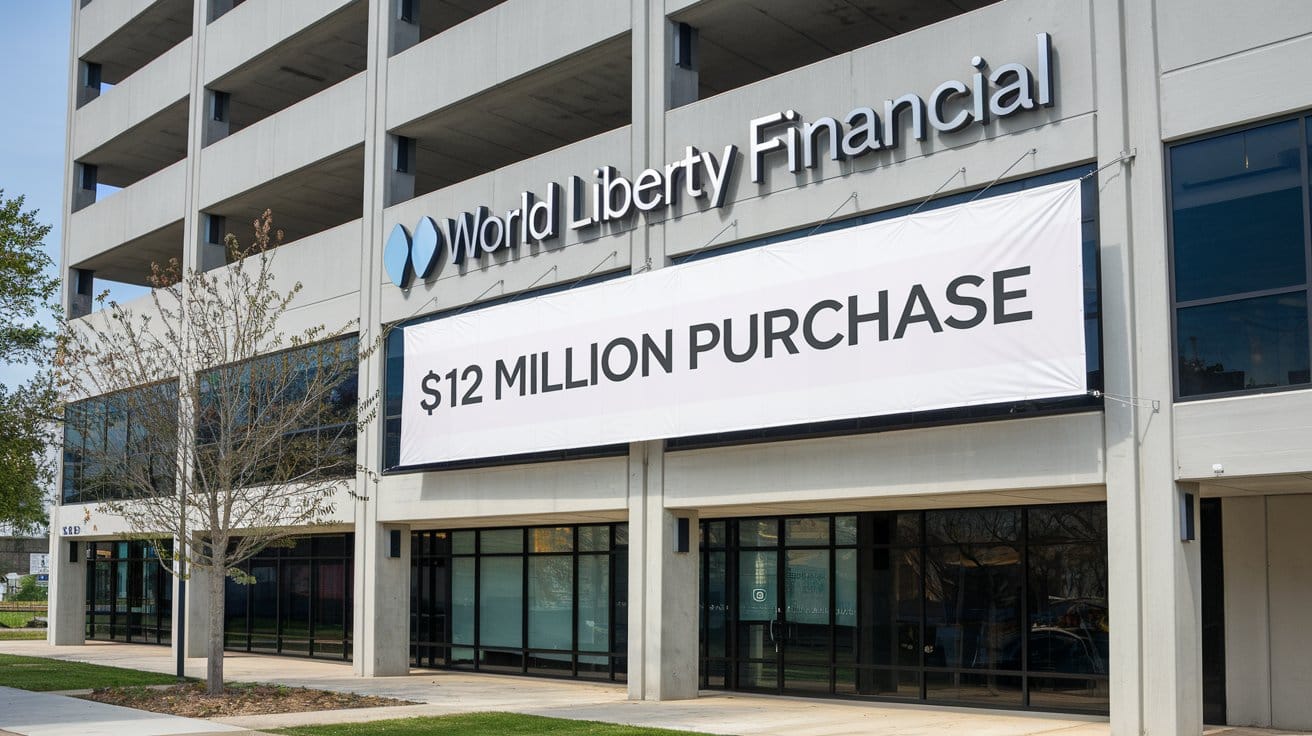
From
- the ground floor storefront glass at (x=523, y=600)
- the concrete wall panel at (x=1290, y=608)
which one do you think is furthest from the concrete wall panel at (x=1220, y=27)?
the ground floor storefront glass at (x=523, y=600)

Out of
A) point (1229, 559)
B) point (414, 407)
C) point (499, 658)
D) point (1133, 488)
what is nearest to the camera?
point (1133, 488)

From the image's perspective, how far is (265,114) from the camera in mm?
39281

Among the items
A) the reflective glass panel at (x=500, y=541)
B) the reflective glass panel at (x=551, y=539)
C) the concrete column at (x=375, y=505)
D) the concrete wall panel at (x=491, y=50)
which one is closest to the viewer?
the concrete wall panel at (x=491, y=50)

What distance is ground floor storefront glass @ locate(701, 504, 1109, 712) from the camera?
20.4 metres

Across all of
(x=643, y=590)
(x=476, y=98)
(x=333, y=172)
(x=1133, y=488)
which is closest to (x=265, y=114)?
(x=333, y=172)

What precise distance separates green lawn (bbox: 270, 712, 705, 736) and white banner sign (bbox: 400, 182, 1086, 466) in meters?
4.88

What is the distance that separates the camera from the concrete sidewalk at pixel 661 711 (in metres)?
18.3

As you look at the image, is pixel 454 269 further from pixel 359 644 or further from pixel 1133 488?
pixel 1133 488

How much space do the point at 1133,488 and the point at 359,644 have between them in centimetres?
1740

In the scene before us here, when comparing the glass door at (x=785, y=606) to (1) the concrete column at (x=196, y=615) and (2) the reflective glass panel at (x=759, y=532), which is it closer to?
(2) the reflective glass panel at (x=759, y=532)

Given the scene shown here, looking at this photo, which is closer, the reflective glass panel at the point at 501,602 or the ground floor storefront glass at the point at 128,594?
the reflective glass panel at the point at 501,602

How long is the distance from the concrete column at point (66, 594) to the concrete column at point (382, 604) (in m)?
16.8

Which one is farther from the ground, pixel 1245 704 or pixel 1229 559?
pixel 1229 559

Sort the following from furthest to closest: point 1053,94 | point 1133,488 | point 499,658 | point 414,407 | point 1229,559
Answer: point 499,658
point 414,407
point 1229,559
point 1053,94
point 1133,488
